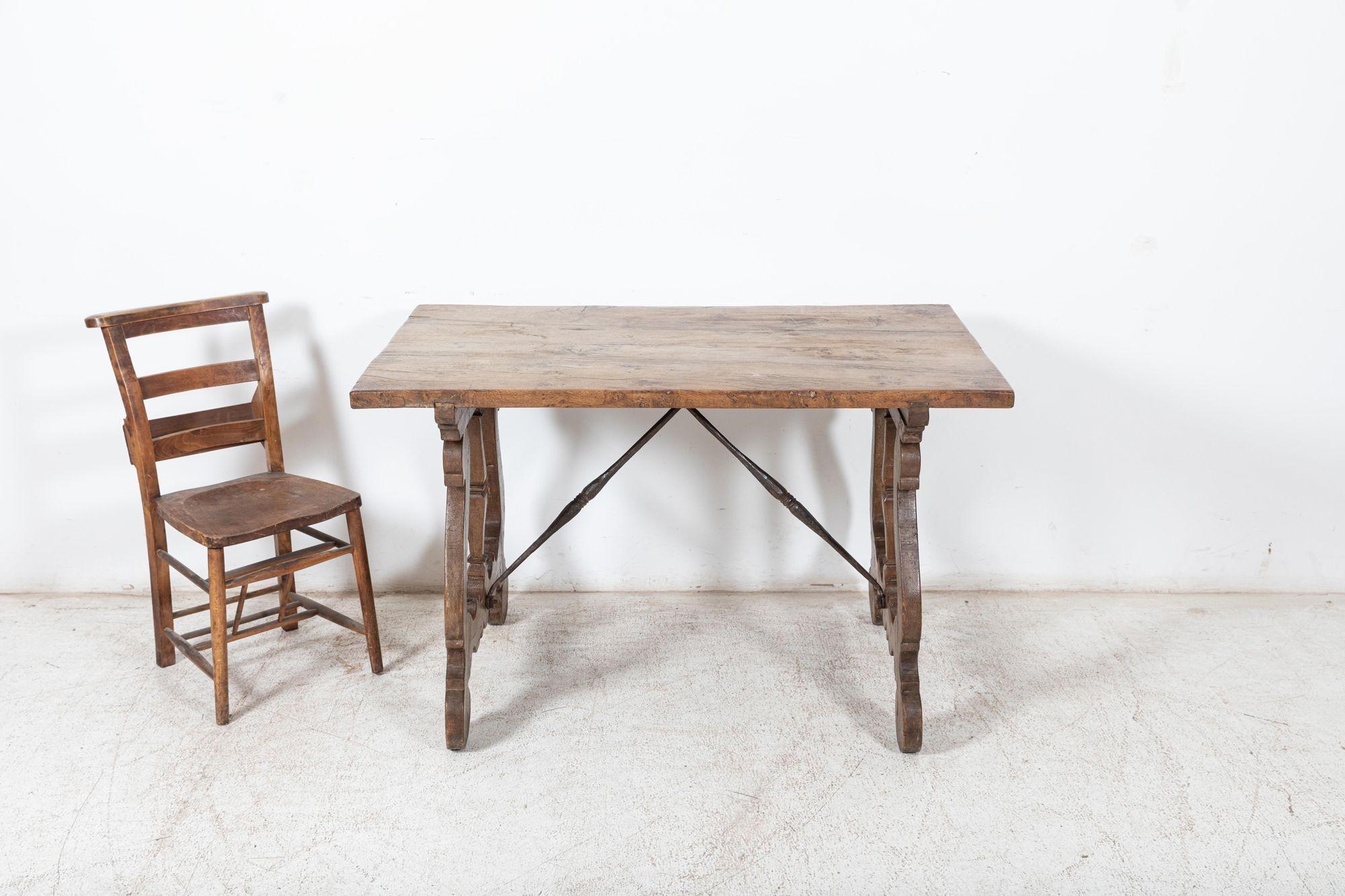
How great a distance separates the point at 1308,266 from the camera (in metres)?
2.94

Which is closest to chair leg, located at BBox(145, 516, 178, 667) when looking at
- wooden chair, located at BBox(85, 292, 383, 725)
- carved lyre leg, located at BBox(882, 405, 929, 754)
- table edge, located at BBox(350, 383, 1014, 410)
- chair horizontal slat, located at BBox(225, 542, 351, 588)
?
wooden chair, located at BBox(85, 292, 383, 725)

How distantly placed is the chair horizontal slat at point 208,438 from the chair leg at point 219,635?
0.37m

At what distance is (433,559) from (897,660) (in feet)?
4.73

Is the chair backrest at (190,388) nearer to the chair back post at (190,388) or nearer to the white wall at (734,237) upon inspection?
the chair back post at (190,388)

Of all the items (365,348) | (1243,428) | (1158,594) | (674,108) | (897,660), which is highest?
(674,108)

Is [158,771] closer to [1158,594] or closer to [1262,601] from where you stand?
[1158,594]

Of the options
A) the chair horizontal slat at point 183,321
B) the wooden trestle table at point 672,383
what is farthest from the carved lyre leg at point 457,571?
the chair horizontal slat at point 183,321

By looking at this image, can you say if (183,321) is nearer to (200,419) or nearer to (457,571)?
(200,419)

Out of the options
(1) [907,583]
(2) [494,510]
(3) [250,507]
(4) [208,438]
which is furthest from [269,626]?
(1) [907,583]

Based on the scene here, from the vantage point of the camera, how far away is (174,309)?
270cm

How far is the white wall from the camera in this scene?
110 inches

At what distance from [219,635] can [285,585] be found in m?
0.45

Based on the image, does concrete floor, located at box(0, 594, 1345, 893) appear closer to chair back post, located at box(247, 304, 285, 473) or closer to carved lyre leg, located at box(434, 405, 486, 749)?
carved lyre leg, located at box(434, 405, 486, 749)

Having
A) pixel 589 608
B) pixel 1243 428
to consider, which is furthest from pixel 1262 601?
pixel 589 608
